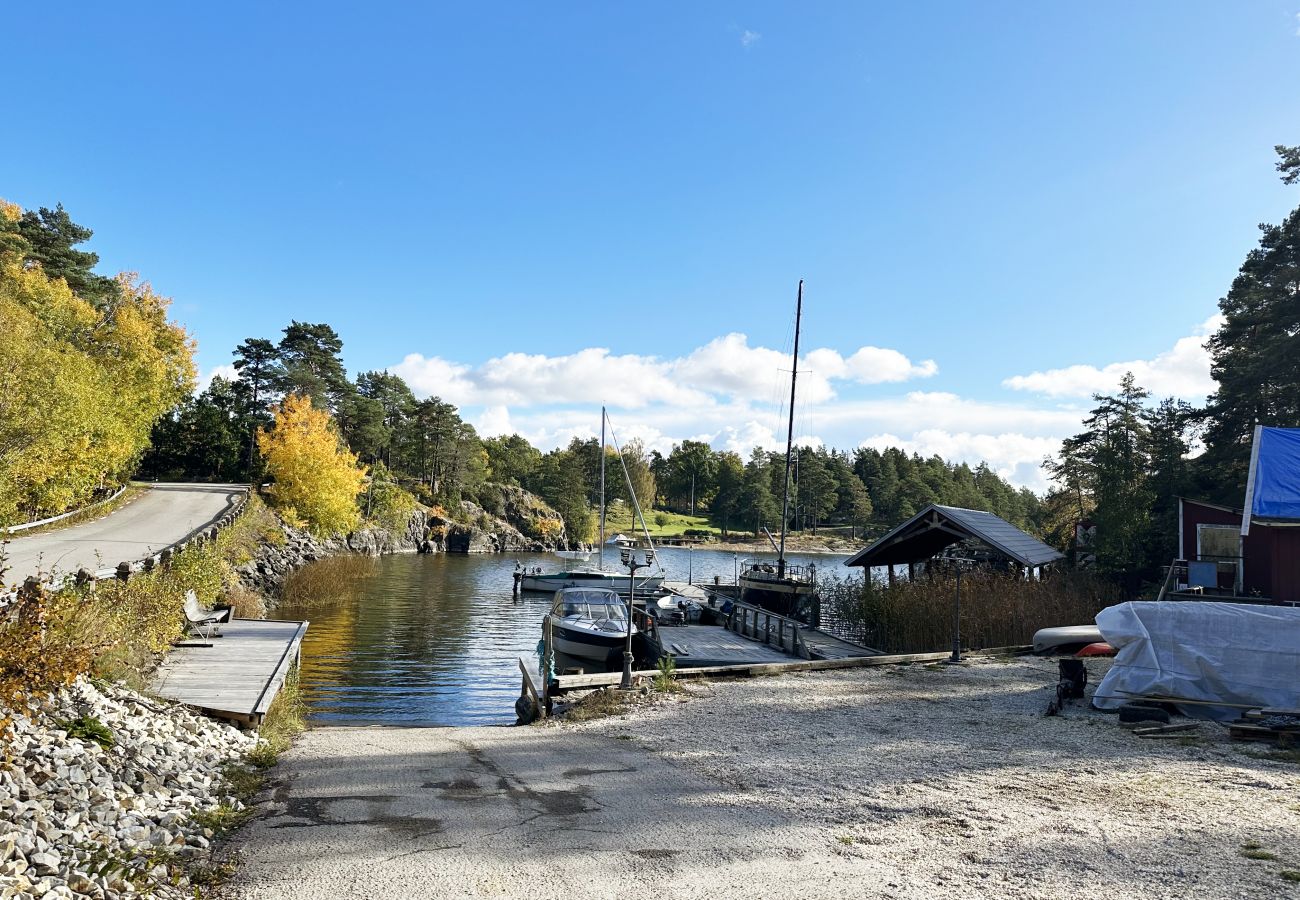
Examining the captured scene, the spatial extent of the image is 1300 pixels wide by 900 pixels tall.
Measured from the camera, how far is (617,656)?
2073cm

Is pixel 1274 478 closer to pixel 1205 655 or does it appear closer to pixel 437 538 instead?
pixel 1205 655

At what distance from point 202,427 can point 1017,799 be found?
66473mm

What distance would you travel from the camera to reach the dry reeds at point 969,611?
67.7ft

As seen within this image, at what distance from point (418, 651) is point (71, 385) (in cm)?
1557

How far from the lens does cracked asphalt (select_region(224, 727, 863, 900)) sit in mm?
5754

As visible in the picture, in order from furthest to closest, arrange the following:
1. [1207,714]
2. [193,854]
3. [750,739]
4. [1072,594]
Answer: [1072,594] < [1207,714] < [750,739] < [193,854]

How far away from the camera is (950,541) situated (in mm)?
26484

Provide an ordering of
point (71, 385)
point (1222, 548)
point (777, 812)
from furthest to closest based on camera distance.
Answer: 1. point (71, 385)
2. point (1222, 548)
3. point (777, 812)

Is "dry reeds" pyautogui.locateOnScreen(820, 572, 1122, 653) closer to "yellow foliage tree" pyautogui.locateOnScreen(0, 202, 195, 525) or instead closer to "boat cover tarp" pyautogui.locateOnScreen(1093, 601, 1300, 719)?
"boat cover tarp" pyautogui.locateOnScreen(1093, 601, 1300, 719)

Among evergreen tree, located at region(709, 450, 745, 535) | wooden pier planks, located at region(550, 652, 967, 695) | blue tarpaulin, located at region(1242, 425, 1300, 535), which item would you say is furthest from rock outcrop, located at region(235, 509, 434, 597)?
evergreen tree, located at region(709, 450, 745, 535)

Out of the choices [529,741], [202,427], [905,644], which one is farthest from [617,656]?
[202,427]

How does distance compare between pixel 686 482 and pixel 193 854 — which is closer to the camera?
pixel 193 854

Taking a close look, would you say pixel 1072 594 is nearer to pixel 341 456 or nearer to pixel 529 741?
pixel 529 741

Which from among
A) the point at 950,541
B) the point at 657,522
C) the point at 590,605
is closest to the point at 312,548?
the point at 590,605
